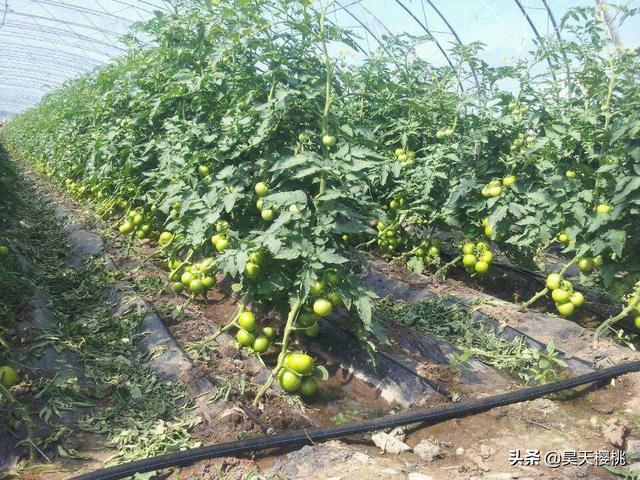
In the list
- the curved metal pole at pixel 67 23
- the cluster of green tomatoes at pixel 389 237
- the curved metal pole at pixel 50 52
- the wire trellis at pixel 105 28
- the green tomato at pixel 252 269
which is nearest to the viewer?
the green tomato at pixel 252 269

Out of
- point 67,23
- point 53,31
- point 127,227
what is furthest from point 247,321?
point 53,31

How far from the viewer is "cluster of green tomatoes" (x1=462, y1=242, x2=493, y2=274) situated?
4.07 metres

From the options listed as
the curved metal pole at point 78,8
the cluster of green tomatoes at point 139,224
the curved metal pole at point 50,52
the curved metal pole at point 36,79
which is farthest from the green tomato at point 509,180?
the curved metal pole at point 36,79

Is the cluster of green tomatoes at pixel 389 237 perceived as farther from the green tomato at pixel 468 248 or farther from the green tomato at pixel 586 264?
the green tomato at pixel 586 264

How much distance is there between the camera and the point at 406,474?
78.8 inches

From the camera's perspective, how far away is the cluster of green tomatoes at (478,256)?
13.4 feet

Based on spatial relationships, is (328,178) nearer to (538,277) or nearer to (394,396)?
(394,396)

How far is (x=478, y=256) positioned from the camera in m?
4.16

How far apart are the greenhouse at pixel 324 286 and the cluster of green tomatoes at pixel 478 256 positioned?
0.02m

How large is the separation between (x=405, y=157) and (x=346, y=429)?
3.07m

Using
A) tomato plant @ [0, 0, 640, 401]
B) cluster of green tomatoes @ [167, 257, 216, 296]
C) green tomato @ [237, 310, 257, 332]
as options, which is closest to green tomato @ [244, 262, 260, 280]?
tomato plant @ [0, 0, 640, 401]

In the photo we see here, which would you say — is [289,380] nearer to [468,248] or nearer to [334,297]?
[334,297]

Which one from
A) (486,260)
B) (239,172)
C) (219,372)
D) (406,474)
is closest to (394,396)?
(406,474)

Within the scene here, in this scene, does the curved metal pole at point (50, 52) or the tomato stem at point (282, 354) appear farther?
the curved metal pole at point (50, 52)
